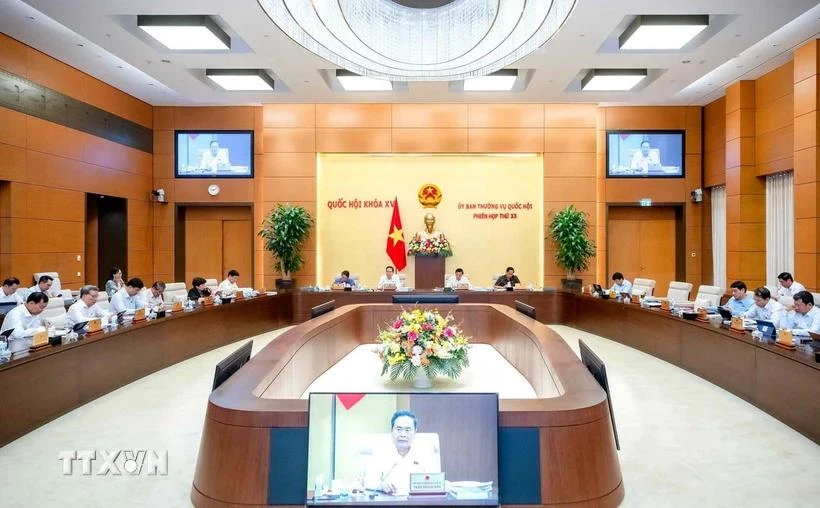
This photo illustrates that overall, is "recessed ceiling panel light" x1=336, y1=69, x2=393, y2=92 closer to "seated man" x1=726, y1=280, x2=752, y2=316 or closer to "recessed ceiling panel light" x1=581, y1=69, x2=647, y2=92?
"recessed ceiling panel light" x1=581, y1=69, x2=647, y2=92

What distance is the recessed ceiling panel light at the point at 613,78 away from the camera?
8.44 meters

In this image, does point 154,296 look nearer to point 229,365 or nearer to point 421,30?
point 229,365

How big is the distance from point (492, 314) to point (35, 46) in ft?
25.3

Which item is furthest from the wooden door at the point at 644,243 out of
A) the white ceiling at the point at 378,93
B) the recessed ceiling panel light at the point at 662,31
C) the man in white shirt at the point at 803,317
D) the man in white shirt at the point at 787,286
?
the man in white shirt at the point at 803,317

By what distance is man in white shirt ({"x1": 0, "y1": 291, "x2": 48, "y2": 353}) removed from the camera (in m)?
3.98

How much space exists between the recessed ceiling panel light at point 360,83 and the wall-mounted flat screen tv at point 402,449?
7307 millimetres

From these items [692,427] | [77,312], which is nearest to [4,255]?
[77,312]

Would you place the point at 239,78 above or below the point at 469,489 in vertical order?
above

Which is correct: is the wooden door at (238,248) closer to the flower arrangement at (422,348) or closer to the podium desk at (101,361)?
the podium desk at (101,361)

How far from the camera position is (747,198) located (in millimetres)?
9156

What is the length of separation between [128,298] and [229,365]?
4.40m

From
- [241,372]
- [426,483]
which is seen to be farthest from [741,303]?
[241,372]

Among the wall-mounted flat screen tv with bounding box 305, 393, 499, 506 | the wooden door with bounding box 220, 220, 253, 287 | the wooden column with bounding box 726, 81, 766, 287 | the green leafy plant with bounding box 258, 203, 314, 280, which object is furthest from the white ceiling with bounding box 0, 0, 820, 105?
Answer: the wall-mounted flat screen tv with bounding box 305, 393, 499, 506

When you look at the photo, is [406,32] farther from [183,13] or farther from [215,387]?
[183,13]
